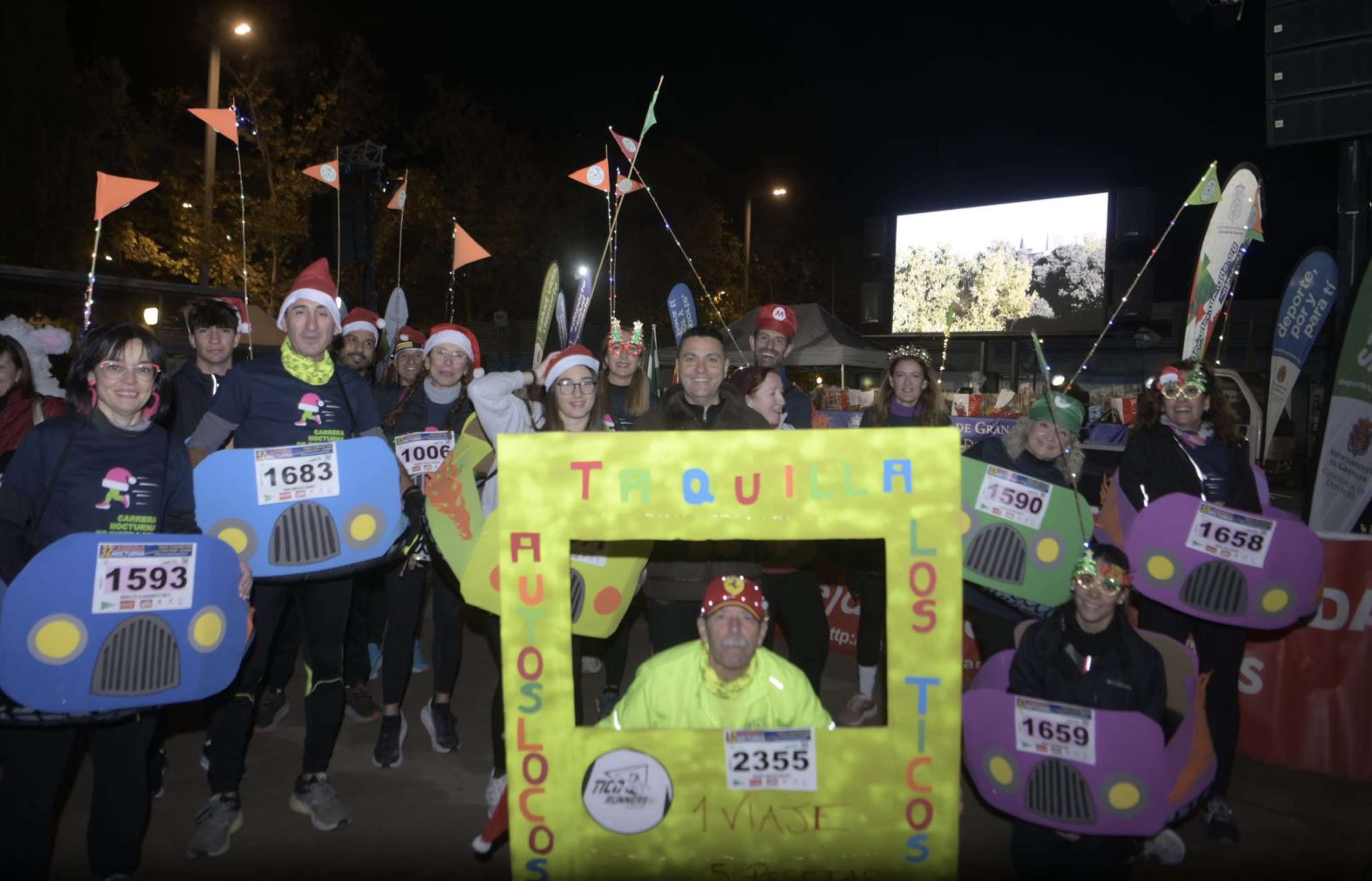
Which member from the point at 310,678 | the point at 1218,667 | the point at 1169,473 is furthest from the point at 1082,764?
the point at 310,678

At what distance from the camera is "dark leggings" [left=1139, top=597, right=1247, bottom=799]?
3283 millimetres

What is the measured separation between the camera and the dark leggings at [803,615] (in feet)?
12.7

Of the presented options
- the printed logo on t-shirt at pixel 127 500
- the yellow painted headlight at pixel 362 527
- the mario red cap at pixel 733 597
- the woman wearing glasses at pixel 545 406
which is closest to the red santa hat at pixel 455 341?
the woman wearing glasses at pixel 545 406

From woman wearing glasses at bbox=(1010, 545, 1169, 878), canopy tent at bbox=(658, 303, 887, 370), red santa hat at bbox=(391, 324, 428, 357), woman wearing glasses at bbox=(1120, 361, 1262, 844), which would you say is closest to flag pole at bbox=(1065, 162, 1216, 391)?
woman wearing glasses at bbox=(1120, 361, 1262, 844)

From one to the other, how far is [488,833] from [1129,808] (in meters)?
1.76

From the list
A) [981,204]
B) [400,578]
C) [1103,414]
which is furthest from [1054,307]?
[400,578]

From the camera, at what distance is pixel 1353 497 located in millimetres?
4539

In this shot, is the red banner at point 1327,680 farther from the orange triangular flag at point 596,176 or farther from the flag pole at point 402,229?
the flag pole at point 402,229

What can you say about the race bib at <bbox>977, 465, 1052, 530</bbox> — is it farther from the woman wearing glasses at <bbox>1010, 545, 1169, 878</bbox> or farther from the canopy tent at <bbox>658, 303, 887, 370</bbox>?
the canopy tent at <bbox>658, 303, 887, 370</bbox>

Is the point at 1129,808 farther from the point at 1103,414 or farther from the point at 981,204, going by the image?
the point at 981,204

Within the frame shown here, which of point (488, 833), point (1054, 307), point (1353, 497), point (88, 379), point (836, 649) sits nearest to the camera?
point (488, 833)

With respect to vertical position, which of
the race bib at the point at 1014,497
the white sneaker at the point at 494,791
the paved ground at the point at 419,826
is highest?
the race bib at the point at 1014,497

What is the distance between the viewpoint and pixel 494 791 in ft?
11.1

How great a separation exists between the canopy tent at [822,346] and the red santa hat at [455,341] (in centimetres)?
1028
